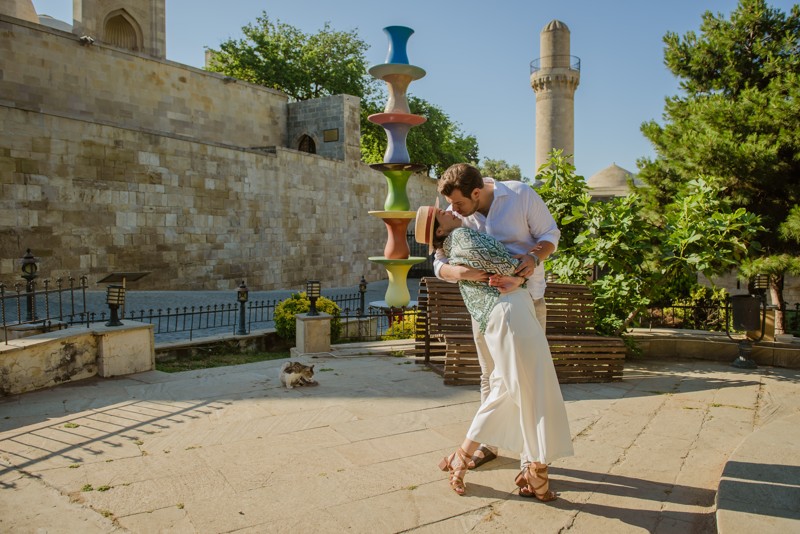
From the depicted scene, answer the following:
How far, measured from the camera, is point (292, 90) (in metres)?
31.6

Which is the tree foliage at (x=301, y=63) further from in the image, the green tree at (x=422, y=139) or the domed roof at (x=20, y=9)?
the domed roof at (x=20, y=9)

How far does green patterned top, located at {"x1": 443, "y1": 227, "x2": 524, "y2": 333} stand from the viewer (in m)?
2.92

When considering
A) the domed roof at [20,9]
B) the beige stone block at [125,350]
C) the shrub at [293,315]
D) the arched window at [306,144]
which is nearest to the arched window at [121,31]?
the domed roof at [20,9]

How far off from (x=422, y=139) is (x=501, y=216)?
112ft

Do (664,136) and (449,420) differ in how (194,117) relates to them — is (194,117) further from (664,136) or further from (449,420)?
(449,420)

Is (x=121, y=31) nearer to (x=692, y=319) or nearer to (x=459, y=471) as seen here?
(x=692, y=319)

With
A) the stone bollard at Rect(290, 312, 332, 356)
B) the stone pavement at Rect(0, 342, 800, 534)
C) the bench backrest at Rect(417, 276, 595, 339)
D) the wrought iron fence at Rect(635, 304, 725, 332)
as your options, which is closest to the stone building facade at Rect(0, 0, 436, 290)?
the stone bollard at Rect(290, 312, 332, 356)

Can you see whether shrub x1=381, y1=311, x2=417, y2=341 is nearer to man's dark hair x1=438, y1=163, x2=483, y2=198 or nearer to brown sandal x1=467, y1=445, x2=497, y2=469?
brown sandal x1=467, y1=445, x2=497, y2=469

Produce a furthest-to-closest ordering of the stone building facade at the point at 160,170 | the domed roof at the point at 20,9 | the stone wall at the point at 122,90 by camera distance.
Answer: the domed roof at the point at 20,9 < the stone wall at the point at 122,90 < the stone building facade at the point at 160,170

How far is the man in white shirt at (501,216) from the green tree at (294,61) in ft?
97.6

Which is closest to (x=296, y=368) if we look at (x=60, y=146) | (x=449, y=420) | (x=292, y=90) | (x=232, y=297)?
(x=449, y=420)

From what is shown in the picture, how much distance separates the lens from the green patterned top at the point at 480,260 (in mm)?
2918

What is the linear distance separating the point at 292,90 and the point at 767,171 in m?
26.4

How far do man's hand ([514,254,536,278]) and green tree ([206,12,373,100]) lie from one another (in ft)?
98.7
